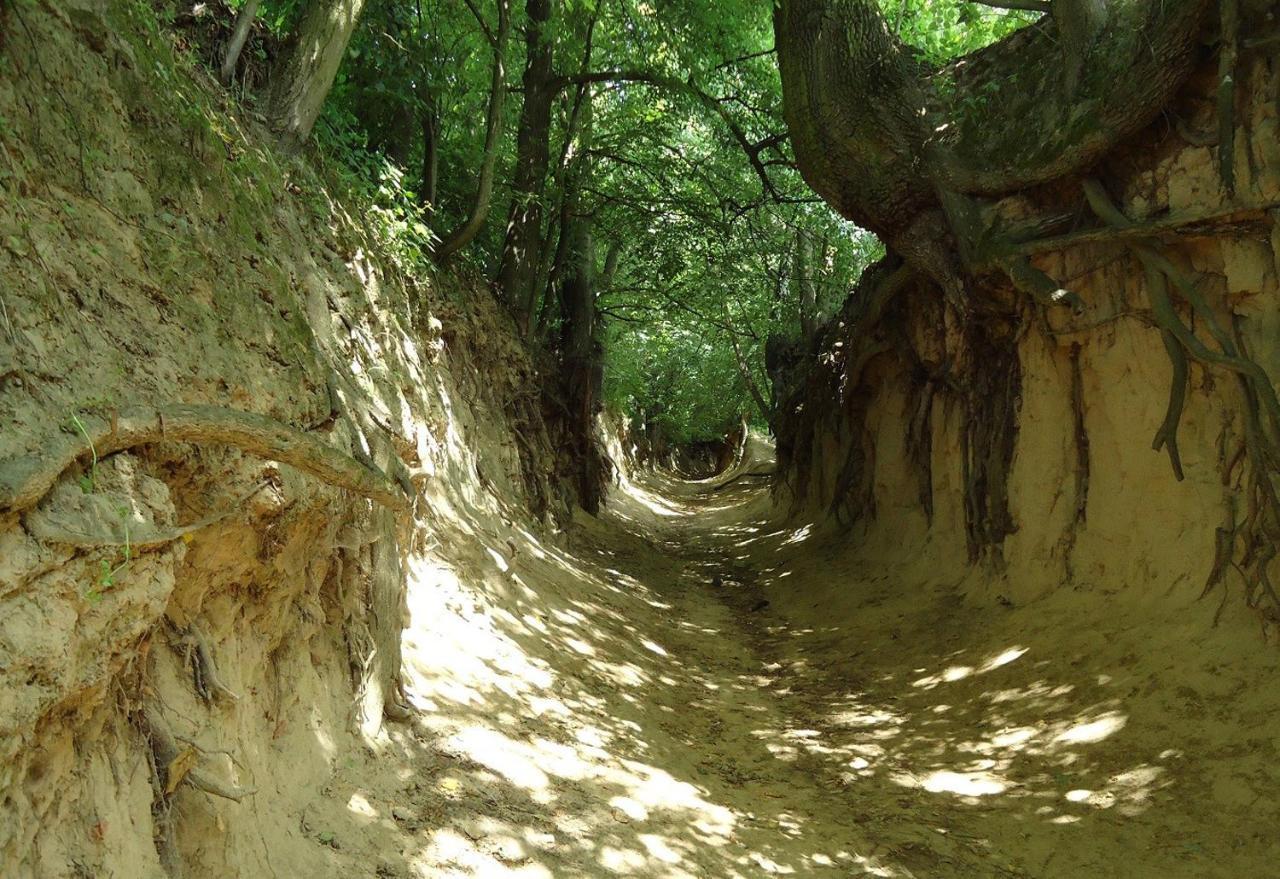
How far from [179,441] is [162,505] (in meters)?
0.25

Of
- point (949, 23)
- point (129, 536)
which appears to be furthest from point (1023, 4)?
point (129, 536)

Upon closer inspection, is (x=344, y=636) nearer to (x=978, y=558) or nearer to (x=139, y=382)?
(x=139, y=382)

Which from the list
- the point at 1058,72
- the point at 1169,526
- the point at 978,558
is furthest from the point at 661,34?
the point at 1169,526

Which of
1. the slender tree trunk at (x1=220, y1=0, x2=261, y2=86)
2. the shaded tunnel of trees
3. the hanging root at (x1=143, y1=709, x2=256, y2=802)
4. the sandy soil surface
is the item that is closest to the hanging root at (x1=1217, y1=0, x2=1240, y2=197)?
the shaded tunnel of trees

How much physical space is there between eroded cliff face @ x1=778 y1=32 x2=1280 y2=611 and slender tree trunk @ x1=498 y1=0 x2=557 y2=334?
4.64m

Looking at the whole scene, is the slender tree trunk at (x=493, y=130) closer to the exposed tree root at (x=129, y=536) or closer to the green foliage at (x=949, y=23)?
the green foliage at (x=949, y=23)

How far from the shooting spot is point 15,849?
6.91 ft

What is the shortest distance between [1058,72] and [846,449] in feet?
19.6

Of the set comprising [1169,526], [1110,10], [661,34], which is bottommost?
[1169,526]

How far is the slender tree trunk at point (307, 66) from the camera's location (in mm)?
6004

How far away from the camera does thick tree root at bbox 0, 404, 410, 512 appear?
2.21 m

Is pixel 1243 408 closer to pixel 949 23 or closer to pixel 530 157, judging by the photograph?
pixel 949 23

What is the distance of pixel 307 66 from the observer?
609 centimetres

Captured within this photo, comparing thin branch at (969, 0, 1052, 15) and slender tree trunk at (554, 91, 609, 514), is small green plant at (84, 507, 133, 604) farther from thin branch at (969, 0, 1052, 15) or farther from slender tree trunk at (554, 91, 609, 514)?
slender tree trunk at (554, 91, 609, 514)
